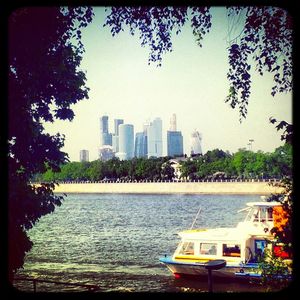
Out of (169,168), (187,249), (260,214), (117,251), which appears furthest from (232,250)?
(169,168)

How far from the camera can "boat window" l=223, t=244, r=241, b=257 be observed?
23.0ft

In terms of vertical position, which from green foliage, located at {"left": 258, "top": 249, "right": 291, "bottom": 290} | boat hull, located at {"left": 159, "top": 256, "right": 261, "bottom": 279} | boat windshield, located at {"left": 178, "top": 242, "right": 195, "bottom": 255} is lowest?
boat hull, located at {"left": 159, "top": 256, "right": 261, "bottom": 279}

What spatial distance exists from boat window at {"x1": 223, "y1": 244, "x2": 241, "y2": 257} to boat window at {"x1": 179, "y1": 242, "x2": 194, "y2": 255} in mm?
567

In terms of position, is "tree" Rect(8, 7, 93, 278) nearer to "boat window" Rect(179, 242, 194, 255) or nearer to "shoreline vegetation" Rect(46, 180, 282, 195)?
"boat window" Rect(179, 242, 194, 255)

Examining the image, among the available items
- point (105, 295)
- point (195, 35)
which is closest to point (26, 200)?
point (105, 295)

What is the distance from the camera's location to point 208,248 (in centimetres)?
723

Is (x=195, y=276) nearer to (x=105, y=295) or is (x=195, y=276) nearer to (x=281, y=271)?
(x=281, y=271)

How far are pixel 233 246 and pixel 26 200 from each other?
16.0 ft

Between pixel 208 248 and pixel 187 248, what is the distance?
0.44m

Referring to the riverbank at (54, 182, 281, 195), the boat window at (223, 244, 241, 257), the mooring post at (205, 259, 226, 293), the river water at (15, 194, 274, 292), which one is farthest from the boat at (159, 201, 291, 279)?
the riverbank at (54, 182, 281, 195)

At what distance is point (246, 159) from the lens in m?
24.1

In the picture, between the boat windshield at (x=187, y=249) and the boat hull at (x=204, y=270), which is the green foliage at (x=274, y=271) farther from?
the boat windshield at (x=187, y=249)

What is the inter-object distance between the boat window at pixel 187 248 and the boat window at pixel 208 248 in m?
0.23

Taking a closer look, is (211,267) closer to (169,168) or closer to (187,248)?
(187,248)
